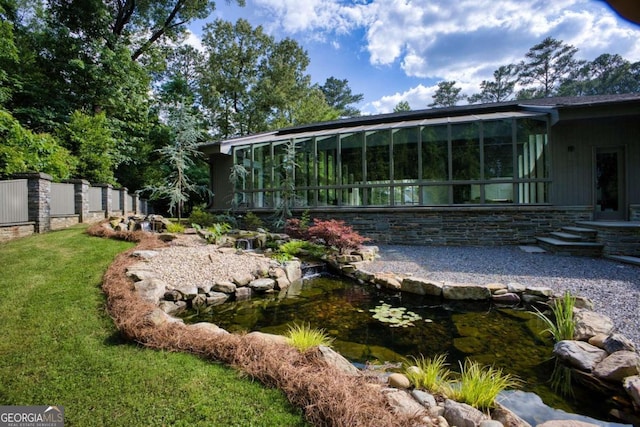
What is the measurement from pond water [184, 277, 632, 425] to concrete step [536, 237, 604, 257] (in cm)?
359

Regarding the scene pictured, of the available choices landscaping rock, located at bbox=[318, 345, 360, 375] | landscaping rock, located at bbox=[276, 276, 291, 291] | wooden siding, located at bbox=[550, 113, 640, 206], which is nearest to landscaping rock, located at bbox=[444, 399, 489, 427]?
landscaping rock, located at bbox=[318, 345, 360, 375]

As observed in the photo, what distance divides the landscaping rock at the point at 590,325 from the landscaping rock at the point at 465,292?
129 cm

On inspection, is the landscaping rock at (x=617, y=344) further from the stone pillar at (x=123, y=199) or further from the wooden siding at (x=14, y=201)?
the stone pillar at (x=123, y=199)

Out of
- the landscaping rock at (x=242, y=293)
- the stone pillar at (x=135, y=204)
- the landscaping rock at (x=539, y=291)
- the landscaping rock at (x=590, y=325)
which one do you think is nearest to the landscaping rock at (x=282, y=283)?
the landscaping rock at (x=242, y=293)

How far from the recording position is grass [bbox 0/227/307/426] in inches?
76.6

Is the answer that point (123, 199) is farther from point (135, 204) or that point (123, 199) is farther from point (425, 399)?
point (425, 399)

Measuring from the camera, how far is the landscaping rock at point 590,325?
323 centimetres

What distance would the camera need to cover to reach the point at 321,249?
7.88m

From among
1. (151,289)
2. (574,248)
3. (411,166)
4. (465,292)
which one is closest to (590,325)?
(465,292)

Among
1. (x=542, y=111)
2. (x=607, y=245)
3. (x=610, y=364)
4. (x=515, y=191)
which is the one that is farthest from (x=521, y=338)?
(x=542, y=111)

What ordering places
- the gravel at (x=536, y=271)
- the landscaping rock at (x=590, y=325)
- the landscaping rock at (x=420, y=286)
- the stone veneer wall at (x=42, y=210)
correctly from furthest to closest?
the stone veneer wall at (x=42, y=210), the landscaping rock at (x=420, y=286), the gravel at (x=536, y=271), the landscaping rock at (x=590, y=325)

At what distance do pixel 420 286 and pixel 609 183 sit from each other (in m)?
7.01

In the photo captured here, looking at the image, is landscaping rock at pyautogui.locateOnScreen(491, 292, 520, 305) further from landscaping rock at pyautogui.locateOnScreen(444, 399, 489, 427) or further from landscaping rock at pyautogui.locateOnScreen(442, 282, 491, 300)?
landscaping rock at pyautogui.locateOnScreen(444, 399, 489, 427)

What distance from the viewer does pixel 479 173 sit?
8.81 m
